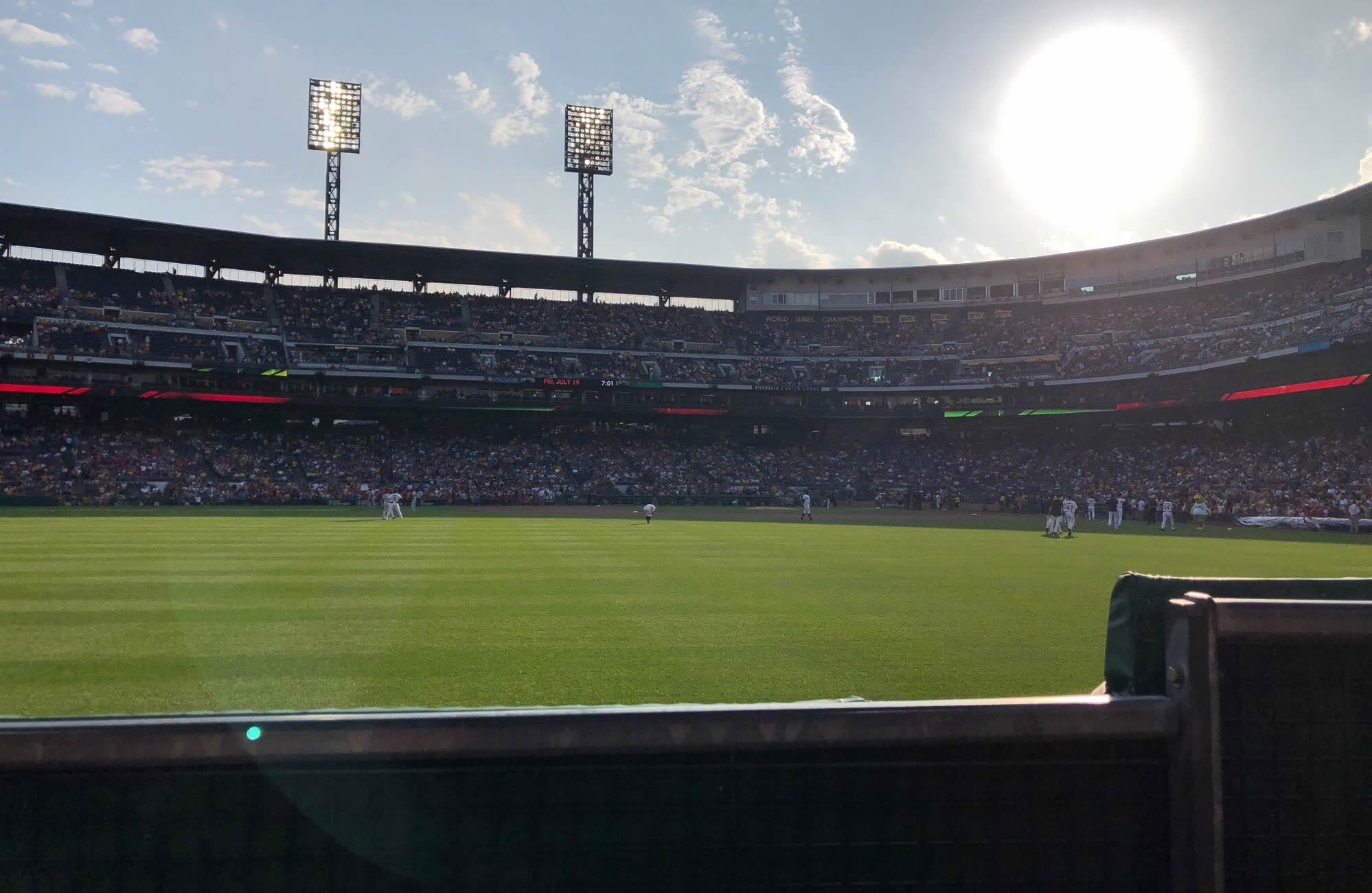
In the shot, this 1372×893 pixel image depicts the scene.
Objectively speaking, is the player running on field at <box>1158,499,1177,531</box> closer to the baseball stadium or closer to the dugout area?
the baseball stadium

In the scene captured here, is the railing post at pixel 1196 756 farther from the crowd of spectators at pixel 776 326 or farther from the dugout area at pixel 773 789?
the crowd of spectators at pixel 776 326

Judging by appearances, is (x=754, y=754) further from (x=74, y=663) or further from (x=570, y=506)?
(x=570, y=506)

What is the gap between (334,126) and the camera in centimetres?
5566

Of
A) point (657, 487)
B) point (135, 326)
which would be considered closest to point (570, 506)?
point (657, 487)

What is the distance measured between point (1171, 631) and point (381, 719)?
236 cm

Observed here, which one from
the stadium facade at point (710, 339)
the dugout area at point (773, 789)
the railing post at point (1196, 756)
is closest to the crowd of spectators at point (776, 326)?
the stadium facade at point (710, 339)

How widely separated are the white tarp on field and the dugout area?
116 ft

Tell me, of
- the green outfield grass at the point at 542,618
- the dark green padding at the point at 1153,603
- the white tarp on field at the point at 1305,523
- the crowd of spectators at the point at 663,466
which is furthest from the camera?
the crowd of spectators at the point at 663,466

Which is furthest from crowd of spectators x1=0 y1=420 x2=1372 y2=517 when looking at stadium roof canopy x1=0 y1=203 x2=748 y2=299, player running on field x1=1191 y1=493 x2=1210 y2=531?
stadium roof canopy x1=0 y1=203 x2=748 y2=299

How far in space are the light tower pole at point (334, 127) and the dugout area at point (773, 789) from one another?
6013 cm

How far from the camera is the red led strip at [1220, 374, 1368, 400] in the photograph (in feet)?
122

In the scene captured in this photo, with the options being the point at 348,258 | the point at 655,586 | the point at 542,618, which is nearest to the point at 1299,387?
the point at 655,586

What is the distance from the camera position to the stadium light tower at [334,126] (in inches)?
2184

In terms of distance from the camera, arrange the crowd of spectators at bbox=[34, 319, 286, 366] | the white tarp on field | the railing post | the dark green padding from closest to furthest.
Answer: the railing post, the dark green padding, the white tarp on field, the crowd of spectators at bbox=[34, 319, 286, 366]
